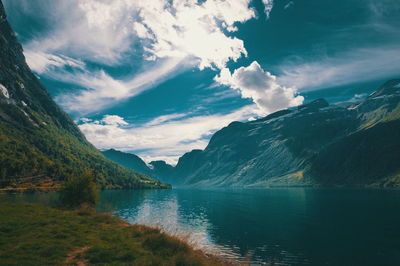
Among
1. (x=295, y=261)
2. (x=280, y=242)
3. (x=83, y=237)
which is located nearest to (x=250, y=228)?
(x=280, y=242)

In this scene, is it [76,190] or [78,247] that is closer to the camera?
[78,247]

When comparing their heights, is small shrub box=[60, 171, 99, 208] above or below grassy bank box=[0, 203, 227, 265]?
above

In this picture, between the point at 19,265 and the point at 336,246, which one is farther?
the point at 336,246

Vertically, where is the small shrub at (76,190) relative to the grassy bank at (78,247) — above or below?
above

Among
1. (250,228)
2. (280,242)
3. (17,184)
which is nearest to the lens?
(280,242)

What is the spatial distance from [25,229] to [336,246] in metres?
48.9

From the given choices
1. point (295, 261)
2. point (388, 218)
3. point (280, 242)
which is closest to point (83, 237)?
point (295, 261)

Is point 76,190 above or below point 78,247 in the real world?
above

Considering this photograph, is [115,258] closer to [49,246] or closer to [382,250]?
[49,246]

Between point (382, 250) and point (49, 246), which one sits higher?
point (49, 246)

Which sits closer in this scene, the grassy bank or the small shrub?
the grassy bank

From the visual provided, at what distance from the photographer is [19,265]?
1410cm

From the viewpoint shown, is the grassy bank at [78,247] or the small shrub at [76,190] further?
the small shrub at [76,190]

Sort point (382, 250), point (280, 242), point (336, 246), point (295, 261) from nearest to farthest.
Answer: point (295, 261)
point (382, 250)
point (336, 246)
point (280, 242)
